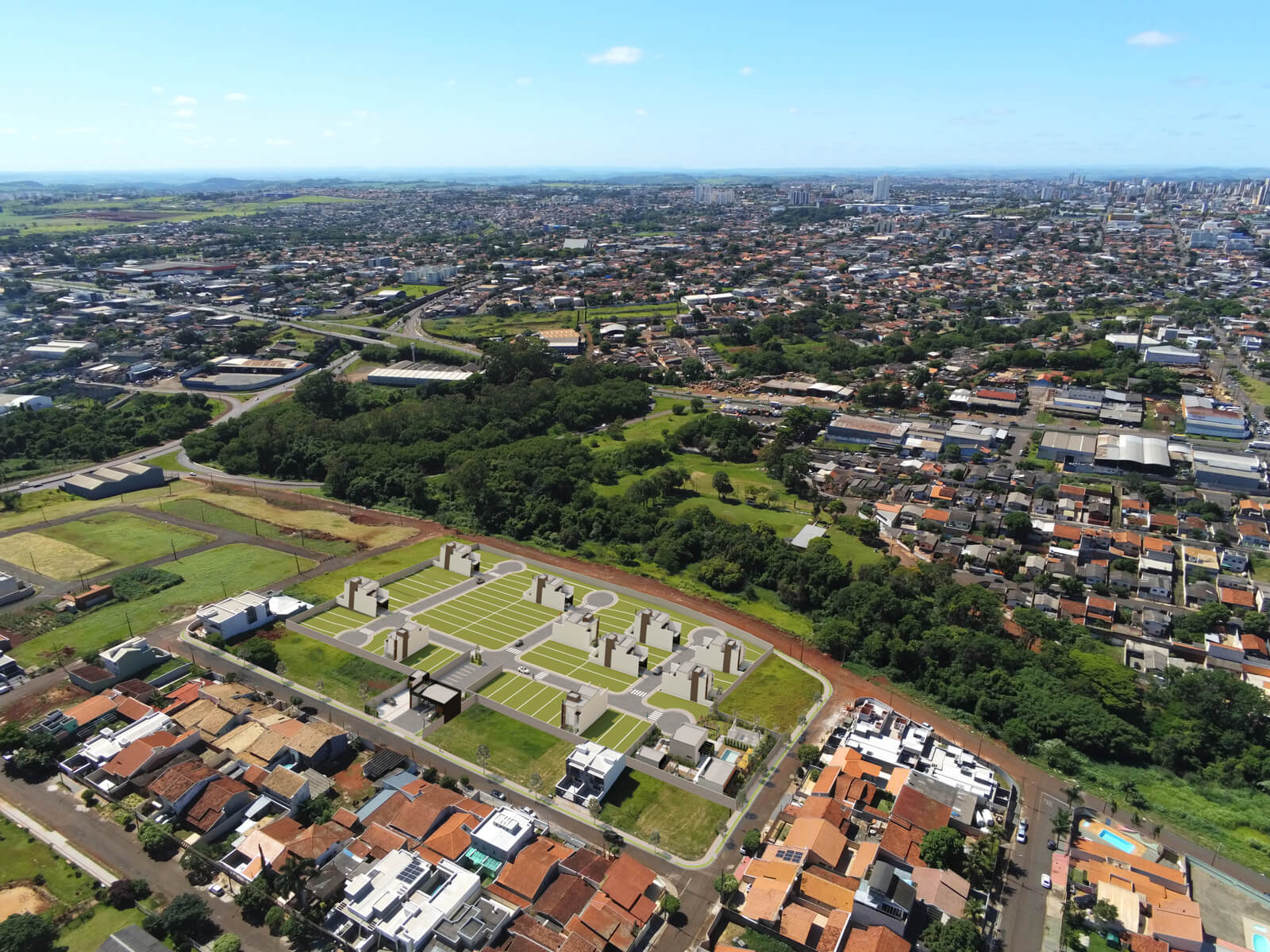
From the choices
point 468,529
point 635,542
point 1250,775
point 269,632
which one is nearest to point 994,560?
point 1250,775

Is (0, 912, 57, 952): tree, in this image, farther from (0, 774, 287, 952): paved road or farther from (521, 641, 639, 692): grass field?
(521, 641, 639, 692): grass field

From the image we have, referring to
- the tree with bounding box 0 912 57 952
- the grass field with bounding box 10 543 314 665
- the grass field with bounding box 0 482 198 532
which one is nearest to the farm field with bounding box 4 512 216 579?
the grass field with bounding box 0 482 198 532

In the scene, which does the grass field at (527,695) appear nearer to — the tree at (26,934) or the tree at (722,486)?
the tree at (26,934)

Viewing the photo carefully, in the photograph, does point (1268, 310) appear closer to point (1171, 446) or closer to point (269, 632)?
point (1171, 446)

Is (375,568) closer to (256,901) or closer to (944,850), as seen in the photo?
(256,901)

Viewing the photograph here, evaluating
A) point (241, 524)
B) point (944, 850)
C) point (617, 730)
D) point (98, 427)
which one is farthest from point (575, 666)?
point (98, 427)

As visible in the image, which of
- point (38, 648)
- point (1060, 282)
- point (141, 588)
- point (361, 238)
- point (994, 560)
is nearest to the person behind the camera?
point (38, 648)

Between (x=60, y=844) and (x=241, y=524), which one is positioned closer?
(x=60, y=844)
